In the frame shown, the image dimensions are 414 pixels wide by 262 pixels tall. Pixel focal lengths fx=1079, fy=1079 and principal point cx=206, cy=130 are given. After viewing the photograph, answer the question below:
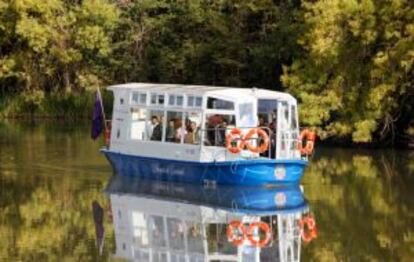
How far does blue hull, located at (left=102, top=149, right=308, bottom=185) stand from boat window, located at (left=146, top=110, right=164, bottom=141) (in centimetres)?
59

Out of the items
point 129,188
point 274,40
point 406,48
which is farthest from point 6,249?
point 274,40

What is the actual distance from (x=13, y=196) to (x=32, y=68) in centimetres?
2985

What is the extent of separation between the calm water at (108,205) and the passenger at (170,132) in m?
2.09

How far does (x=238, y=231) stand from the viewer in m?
20.4

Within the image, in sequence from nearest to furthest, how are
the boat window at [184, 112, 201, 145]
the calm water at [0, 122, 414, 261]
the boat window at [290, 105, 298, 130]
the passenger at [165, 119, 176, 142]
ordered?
the calm water at [0, 122, 414, 261]
the boat window at [184, 112, 201, 145]
the boat window at [290, 105, 298, 130]
the passenger at [165, 119, 176, 142]

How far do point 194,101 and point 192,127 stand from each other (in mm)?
684

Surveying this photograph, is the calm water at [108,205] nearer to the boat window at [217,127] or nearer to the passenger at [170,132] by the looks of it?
the passenger at [170,132]

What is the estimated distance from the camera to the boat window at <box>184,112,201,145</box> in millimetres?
26859

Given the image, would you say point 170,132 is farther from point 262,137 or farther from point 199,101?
point 262,137

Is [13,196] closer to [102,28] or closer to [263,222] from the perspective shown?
[263,222]

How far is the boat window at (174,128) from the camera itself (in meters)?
27.2

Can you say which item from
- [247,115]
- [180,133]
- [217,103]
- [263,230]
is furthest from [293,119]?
[263,230]

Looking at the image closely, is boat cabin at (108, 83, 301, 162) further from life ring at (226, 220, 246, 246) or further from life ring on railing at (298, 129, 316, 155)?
life ring at (226, 220, 246, 246)

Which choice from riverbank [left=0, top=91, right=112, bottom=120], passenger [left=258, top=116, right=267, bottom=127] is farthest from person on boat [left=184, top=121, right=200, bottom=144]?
riverbank [left=0, top=91, right=112, bottom=120]
